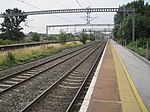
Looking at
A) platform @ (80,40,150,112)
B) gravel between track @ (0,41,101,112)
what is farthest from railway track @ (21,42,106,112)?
platform @ (80,40,150,112)

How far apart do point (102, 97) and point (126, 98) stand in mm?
767

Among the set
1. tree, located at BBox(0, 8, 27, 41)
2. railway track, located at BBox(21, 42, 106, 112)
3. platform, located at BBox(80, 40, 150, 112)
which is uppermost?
tree, located at BBox(0, 8, 27, 41)

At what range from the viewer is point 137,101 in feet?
26.4

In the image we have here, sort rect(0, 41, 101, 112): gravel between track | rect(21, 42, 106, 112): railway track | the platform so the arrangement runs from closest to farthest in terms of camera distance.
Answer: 1. the platform
2. rect(21, 42, 106, 112): railway track
3. rect(0, 41, 101, 112): gravel between track

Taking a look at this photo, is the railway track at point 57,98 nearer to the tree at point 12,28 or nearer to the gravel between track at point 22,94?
the gravel between track at point 22,94

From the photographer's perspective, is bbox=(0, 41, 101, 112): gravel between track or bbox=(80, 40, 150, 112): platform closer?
bbox=(80, 40, 150, 112): platform

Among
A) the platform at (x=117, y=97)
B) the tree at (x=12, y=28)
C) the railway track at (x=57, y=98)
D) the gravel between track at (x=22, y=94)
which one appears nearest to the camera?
the platform at (x=117, y=97)

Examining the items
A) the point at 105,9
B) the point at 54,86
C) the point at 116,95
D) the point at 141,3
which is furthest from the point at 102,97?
the point at 141,3

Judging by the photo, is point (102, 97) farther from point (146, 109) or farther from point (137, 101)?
point (146, 109)

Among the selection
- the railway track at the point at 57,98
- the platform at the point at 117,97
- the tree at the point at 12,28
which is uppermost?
the tree at the point at 12,28

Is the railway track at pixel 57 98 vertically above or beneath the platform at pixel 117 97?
beneath

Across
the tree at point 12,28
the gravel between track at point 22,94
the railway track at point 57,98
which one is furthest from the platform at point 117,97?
the tree at point 12,28

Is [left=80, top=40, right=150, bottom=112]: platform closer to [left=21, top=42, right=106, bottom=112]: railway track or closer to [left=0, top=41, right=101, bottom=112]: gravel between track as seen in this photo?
[left=21, top=42, right=106, bottom=112]: railway track

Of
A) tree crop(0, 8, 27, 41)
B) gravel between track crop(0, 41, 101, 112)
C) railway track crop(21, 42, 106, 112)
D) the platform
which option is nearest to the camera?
the platform
